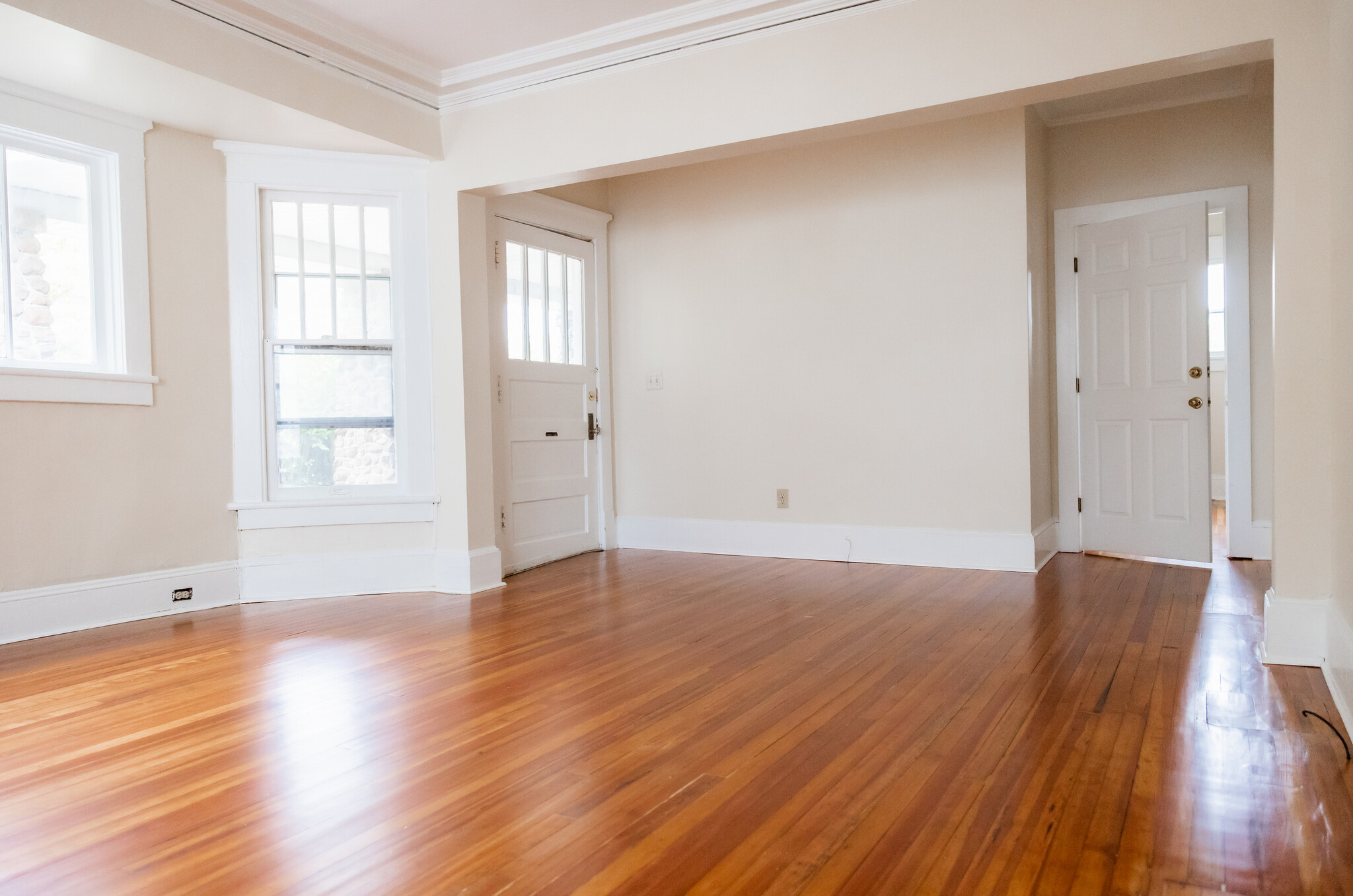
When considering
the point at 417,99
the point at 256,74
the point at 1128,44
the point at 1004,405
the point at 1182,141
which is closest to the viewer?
the point at 1128,44

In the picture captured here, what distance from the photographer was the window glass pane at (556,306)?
5516 mm

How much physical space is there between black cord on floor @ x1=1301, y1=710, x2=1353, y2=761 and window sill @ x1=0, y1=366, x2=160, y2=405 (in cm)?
465

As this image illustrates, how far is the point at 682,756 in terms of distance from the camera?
220 cm

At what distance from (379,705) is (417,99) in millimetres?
3184

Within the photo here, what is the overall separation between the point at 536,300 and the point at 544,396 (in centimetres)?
61

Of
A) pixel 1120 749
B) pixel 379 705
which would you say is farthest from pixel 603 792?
pixel 1120 749

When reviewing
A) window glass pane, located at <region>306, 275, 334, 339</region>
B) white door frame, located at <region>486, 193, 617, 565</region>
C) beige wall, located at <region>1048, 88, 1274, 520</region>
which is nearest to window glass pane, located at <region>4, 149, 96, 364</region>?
window glass pane, located at <region>306, 275, 334, 339</region>

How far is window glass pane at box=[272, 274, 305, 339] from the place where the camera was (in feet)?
14.5

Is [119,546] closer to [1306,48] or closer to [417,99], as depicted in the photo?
[417,99]

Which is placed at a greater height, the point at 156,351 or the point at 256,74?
the point at 256,74

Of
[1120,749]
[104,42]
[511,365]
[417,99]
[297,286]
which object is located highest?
[417,99]

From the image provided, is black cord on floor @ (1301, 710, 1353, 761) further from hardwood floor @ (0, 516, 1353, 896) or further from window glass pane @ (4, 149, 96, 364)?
window glass pane @ (4, 149, 96, 364)

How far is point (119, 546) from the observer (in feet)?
12.8

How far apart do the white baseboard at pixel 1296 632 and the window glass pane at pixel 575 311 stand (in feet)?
13.4
